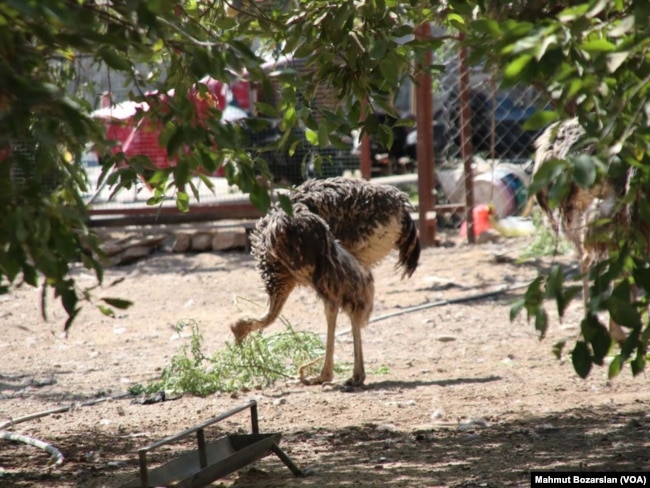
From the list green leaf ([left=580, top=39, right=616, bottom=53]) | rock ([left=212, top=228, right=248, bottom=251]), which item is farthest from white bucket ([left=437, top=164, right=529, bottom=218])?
green leaf ([left=580, top=39, right=616, bottom=53])

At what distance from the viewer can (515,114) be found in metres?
15.6

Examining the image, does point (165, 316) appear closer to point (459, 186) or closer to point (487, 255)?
point (487, 255)

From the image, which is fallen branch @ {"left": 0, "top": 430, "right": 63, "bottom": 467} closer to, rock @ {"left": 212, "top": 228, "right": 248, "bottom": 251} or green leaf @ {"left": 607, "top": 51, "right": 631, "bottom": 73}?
green leaf @ {"left": 607, "top": 51, "right": 631, "bottom": 73}

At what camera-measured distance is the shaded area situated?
420 centimetres

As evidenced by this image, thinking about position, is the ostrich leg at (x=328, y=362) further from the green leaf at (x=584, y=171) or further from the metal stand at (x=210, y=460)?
the green leaf at (x=584, y=171)

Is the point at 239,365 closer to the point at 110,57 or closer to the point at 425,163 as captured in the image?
the point at 110,57

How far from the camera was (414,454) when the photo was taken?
15.3 ft

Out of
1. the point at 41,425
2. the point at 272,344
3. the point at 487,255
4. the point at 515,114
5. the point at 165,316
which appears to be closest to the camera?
the point at 41,425

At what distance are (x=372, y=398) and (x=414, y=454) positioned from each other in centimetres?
140

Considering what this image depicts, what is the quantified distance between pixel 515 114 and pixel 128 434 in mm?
11536

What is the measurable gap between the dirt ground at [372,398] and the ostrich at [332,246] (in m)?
0.50

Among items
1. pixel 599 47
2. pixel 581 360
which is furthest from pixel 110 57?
pixel 581 360

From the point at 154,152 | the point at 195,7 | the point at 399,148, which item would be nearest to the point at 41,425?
the point at 195,7

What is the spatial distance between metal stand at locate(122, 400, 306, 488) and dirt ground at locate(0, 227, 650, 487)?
152mm
